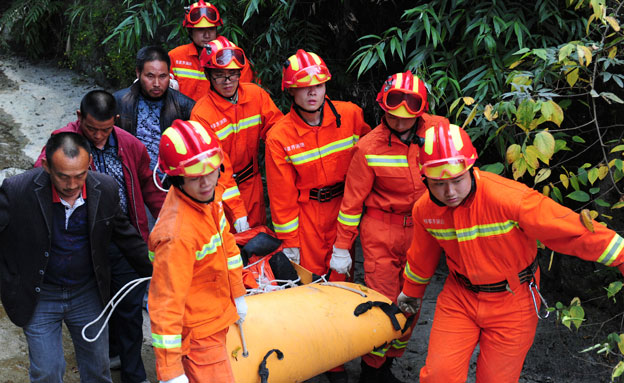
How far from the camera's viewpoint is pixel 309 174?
4316 mm

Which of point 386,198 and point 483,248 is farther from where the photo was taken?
point 386,198

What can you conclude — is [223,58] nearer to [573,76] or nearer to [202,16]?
[202,16]

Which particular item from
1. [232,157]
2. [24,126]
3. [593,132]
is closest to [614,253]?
[593,132]

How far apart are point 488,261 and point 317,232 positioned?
5.11ft

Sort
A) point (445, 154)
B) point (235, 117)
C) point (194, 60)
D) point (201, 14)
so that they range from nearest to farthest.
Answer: point (445, 154) → point (235, 117) → point (201, 14) → point (194, 60)

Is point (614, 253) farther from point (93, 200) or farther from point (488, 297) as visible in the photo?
point (93, 200)

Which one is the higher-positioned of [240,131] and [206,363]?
[240,131]

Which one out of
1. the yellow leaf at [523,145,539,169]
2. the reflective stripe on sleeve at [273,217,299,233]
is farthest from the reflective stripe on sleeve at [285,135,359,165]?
the yellow leaf at [523,145,539,169]

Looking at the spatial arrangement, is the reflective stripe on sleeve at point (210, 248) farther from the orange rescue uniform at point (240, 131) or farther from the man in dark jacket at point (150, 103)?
the man in dark jacket at point (150, 103)

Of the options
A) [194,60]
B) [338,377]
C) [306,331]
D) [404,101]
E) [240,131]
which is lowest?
[338,377]

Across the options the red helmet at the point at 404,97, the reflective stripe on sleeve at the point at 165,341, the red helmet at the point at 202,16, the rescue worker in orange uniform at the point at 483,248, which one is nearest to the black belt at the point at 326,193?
the red helmet at the point at 404,97

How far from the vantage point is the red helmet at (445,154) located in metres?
2.85

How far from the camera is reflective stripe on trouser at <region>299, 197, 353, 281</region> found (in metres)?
4.41

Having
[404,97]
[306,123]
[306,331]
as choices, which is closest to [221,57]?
[306,123]
